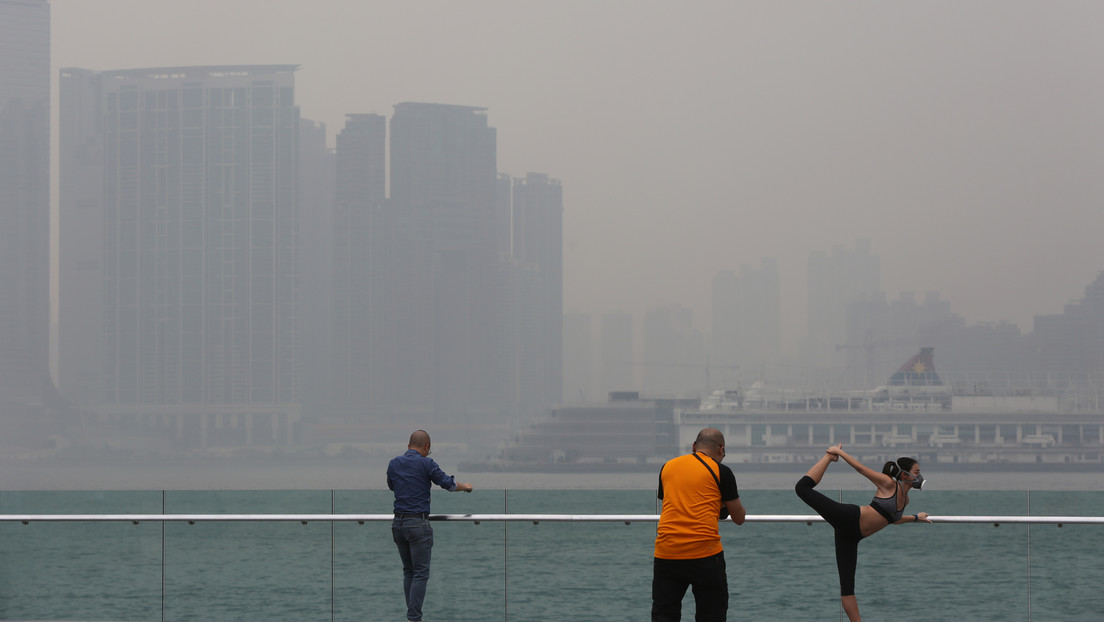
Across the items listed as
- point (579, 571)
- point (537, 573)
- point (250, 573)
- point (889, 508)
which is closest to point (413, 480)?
point (537, 573)

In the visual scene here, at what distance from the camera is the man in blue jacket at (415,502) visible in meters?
7.82

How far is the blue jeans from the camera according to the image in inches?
312

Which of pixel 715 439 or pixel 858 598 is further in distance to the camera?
pixel 858 598

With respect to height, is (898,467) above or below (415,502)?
above

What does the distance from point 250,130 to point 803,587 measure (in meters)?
156

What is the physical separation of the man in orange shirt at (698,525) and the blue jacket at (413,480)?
2.23m

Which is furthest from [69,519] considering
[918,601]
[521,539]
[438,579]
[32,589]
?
[918,601]

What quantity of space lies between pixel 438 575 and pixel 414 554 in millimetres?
694

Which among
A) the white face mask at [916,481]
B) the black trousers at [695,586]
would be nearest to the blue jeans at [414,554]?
the black trousers at [695,586]

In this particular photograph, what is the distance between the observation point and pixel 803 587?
8.69 m

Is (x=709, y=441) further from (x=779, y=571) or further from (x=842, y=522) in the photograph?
(x=779, y=571)

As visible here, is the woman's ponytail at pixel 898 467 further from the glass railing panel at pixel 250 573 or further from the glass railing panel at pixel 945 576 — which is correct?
the glass railing panel at pixel 250 573

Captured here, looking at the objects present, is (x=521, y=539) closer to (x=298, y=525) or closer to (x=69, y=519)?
(x=298, y=525)

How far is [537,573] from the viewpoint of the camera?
8742 millimetres
